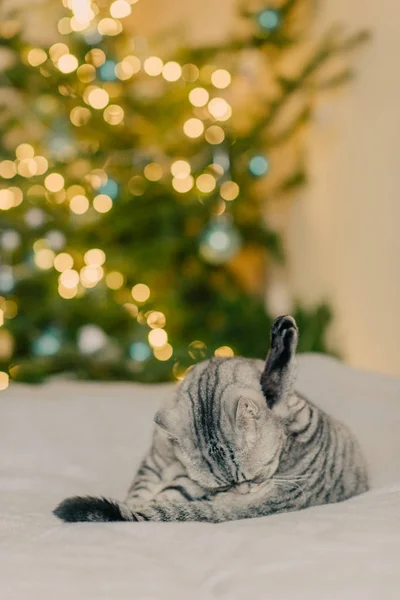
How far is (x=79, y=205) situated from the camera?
227cm

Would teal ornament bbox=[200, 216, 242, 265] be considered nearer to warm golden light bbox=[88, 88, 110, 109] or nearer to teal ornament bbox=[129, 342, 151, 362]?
teal ornament bbox=[129, 342, 151, 362]

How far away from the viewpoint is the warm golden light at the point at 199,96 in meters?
2.36


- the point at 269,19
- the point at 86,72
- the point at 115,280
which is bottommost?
the point at 115,280

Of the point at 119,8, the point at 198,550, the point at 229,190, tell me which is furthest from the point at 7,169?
the point at 198,550

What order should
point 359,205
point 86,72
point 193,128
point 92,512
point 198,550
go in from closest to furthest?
1. point 198,550
2. point 92,512
3. point 359,205
4. point 86,72
5. point 193,128

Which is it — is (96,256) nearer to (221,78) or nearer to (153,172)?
(153,172)

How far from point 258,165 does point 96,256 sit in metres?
0.61

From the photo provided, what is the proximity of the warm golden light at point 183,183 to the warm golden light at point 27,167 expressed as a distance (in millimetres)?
454

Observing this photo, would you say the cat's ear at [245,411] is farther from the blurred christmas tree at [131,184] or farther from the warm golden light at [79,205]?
the warm golden light at [79,205]

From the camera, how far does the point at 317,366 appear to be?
1.38 metres

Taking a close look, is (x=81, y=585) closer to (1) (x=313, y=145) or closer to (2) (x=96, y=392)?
(2) (x=96, y=392)

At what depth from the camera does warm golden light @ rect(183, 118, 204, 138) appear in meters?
2.39

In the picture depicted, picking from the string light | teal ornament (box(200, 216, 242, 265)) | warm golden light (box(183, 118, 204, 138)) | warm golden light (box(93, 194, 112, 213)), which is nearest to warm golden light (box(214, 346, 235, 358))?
teal ornament (box(200, 216, 242, 265))

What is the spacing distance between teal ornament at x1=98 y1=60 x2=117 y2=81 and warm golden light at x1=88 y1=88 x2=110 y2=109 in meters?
0.05
